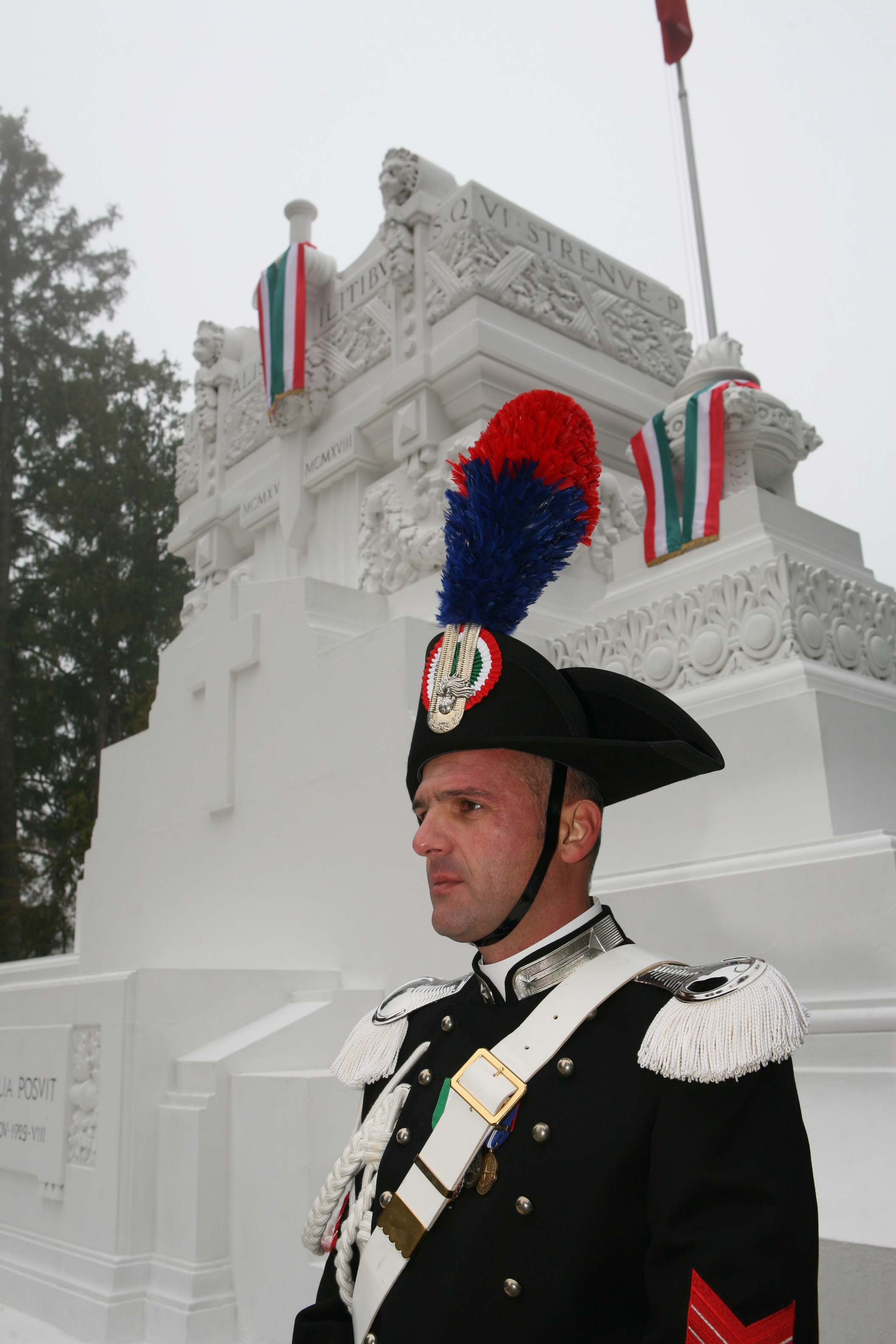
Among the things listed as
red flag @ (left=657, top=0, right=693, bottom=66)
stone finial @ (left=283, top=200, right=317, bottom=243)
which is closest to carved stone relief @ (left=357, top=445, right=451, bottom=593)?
stone finial @ (left=283, top=200, right=317, bottom=243)

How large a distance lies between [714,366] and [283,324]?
3.68 metres

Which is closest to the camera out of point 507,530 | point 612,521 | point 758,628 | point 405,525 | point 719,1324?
point 719,1324

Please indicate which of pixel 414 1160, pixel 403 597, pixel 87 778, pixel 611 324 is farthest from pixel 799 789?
pixel 87 778

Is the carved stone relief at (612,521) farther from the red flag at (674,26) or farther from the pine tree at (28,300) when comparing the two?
the pine tree at (28,300)

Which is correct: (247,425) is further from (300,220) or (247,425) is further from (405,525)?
(405,525)

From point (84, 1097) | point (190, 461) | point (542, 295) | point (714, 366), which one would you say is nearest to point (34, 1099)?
point (84, 1097)

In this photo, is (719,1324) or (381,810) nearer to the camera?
(719,1324)

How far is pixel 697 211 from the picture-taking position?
7555mm

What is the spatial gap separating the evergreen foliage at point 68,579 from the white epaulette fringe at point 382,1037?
1272cm

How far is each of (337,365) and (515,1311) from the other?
7.14 metres

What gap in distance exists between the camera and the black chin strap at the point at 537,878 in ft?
5.81

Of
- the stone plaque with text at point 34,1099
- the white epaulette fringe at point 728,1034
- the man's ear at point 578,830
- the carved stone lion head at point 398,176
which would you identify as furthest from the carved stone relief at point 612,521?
the white epaulette fringe at point 728,1034

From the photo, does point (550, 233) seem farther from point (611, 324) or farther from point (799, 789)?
point (799, 789)

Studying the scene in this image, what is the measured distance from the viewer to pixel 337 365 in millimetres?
7883
